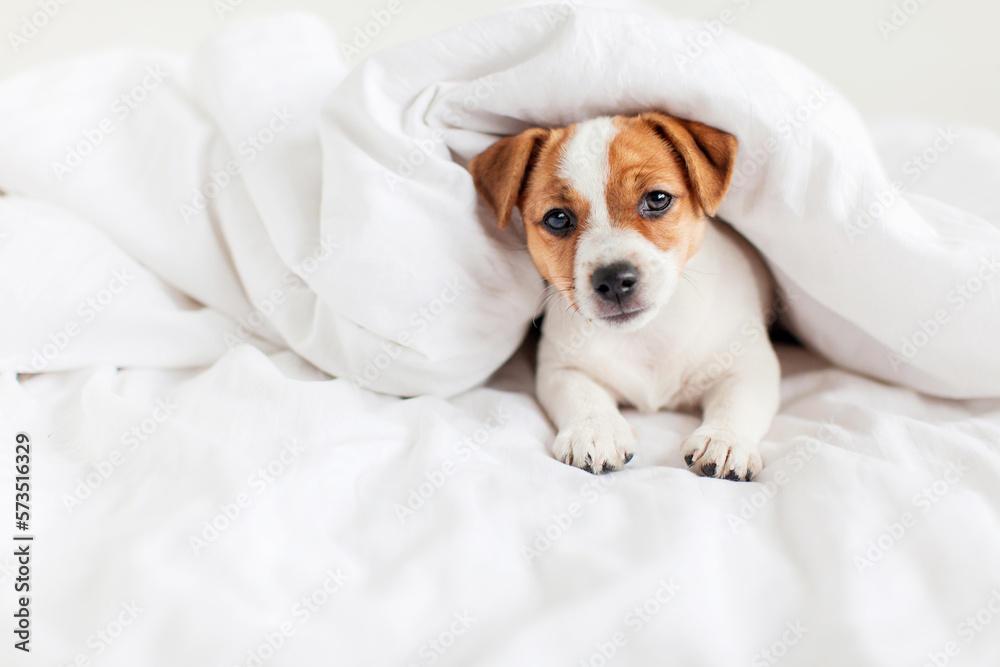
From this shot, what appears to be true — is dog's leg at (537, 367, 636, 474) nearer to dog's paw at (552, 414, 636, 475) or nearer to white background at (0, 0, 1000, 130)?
dog's paw at (552, 414, 636, 475)

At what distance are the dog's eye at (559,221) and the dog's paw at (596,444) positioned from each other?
0.47m

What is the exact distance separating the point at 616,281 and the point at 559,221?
26 centimetres

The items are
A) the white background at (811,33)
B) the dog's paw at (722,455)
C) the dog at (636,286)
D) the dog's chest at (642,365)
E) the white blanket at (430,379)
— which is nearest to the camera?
the white blanket at (430,379)

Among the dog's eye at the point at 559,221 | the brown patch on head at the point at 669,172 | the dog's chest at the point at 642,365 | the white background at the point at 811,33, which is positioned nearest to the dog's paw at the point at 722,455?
the dog's chest at the point at 642,365

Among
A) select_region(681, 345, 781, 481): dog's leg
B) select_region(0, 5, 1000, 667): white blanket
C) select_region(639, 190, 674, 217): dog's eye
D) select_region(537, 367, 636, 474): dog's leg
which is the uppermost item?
select_region(639, 190, 674, 217): dog's eye

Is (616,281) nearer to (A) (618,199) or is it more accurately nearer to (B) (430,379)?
(A) (618,199)

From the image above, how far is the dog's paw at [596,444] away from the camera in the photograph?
151cm

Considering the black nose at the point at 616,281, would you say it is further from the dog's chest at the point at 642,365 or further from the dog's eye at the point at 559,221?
the dog's chest at the point at 642,365

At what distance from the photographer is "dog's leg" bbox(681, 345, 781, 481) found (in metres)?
1.46

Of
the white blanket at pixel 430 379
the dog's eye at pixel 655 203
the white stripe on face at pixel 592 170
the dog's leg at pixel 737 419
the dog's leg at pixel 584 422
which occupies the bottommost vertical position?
the dog's leg at pixel 584 422

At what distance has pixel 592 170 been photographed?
1.64m

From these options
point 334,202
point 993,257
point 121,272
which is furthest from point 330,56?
point 993,257

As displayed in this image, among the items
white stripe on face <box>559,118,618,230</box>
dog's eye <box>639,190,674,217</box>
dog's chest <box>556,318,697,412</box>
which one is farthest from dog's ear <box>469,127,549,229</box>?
dog's chest <box>556,318,697,412</box>

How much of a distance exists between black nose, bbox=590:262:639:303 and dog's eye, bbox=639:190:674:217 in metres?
0.19
